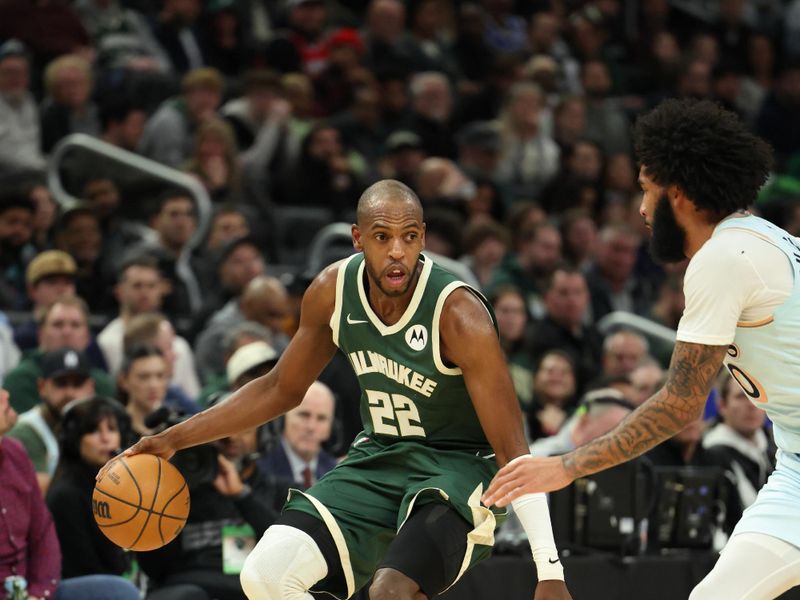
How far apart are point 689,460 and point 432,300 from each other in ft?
13.1

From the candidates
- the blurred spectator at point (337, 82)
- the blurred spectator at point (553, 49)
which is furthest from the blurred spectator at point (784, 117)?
the blurred spectator at point (337, 82)

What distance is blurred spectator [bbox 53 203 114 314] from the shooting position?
390 inches

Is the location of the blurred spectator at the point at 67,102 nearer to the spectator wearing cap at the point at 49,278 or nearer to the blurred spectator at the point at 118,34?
the blurred spectator at the point at 118,34

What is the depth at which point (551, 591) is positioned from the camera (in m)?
4.67

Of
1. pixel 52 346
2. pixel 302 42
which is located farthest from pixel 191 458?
pixel 302 42

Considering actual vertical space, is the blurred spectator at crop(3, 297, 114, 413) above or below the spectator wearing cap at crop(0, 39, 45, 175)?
below

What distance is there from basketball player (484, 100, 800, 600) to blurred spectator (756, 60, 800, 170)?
1145 cm

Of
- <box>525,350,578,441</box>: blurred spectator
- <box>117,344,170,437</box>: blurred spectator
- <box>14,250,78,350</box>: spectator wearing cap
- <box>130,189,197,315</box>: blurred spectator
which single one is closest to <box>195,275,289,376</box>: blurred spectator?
<box>130,189,197,315</box>: blurred spectator

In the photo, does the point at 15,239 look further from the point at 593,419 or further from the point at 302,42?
the point at 302,42

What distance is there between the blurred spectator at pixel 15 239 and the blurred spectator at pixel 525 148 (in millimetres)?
4910

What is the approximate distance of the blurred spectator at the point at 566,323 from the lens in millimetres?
10438

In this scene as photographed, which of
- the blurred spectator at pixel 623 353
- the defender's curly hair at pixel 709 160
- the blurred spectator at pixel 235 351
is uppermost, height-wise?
the defender's curly hair at pixel 709 160

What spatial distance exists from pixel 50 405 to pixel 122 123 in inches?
174

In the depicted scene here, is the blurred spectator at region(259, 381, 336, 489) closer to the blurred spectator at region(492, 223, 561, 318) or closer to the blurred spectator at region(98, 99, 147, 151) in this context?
the blurred spectator at region(492, 223, 561, 318)
